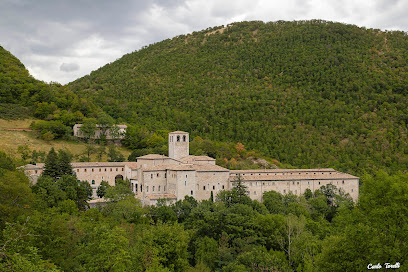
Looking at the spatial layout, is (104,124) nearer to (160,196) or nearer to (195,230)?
(160,196)

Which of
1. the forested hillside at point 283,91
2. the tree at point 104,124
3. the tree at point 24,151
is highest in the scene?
the forested hillside at point 283,91

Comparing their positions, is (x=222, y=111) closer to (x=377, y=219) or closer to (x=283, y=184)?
(x=283, y=184)

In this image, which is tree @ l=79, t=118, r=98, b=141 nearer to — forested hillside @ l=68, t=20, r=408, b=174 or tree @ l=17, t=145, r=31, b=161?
tree @ l=17, t=145, r=31, b=161

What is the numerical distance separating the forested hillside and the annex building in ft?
66.7

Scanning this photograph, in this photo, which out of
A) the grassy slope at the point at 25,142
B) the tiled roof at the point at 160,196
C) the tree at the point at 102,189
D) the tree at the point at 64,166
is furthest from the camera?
the grassy slope at the point at 25,142

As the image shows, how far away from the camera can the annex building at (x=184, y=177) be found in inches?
1796

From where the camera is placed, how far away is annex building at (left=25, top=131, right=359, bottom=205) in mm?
45625

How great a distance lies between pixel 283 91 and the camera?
370 ft

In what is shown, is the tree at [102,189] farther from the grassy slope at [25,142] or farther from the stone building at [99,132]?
the stone building at [99,132]

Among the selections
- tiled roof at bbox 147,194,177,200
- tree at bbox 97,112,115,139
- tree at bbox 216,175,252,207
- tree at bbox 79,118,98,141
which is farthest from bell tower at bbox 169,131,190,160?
tree at bbox 97,112,115,139

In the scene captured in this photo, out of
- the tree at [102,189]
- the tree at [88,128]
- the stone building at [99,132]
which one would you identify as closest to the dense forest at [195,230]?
the tree at [102,189]

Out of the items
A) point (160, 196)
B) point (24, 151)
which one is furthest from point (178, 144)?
point (24, 151)

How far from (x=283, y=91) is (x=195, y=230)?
8166 centimetres

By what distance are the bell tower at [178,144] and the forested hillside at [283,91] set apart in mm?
29105
